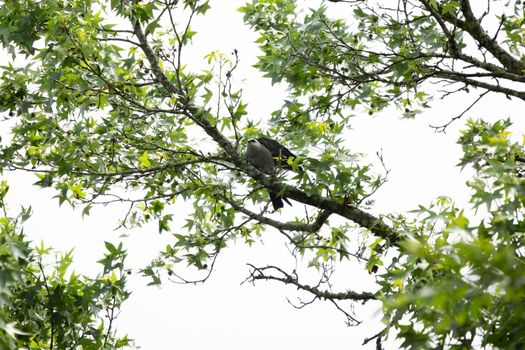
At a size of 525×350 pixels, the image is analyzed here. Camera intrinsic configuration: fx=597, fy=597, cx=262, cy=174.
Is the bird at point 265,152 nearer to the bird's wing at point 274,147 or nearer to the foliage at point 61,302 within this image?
the bird's wing at point 274,147

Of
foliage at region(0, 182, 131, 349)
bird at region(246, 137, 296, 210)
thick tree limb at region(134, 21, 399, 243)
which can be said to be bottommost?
→ foliage at region(0, 182, 131, 349)

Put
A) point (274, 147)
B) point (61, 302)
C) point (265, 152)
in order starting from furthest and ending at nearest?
point (265, 152), point (274, 147), point (61, 302)

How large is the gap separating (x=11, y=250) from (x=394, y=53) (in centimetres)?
374

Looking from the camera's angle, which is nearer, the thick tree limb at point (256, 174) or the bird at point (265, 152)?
the thick tree limb at point (256, 174)

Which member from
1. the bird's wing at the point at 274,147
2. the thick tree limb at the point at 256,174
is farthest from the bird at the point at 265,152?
the thick tree limb at the point at 256,174

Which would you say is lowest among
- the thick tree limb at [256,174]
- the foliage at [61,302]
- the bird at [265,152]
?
the foliage at [61,302]

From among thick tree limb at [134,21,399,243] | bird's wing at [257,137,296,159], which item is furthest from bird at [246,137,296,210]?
thick tree limb at [134,21,399,243]

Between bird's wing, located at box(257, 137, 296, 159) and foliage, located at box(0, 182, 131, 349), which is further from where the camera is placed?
bird's wing, located at box(257, 137, 296, 159)

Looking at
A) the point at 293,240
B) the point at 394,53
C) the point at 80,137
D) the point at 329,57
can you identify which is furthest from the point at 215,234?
the point at 394,53

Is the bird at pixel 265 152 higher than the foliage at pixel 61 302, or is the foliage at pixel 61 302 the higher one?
the bird at pixel 265 152

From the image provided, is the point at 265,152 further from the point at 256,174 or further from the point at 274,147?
the point at 256,174

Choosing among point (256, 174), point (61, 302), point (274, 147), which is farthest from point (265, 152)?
point (61, 302)

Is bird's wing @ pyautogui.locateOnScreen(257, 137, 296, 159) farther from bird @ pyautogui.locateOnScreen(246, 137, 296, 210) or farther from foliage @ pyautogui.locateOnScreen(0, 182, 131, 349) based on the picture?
foliage @ pyautogui.locateOnScreen(0, 182, 131, 349)

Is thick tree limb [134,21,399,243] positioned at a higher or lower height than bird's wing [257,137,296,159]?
lower
